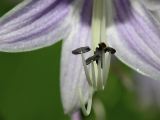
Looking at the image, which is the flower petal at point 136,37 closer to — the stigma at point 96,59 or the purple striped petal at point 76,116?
the stigma at point 96,59

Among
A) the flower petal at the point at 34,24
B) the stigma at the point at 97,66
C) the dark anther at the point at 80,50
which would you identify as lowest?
the stigma at the point at 97,66

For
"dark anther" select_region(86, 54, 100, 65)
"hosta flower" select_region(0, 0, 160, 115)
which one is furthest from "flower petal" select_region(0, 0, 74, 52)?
"dark anther" select_region(86, 54, 100, 65)

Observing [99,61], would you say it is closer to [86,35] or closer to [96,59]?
[96,59]

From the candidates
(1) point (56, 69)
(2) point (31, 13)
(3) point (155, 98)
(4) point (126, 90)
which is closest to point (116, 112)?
(4) point (126, 90)

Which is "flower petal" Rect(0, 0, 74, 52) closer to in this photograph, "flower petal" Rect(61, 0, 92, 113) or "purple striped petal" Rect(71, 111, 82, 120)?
"flower petal" Rect(61, 0, 92, 113)

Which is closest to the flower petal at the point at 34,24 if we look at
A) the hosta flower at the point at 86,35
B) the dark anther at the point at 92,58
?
the hosta flower at the point at 86,35

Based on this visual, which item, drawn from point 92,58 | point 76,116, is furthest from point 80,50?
point 76,116

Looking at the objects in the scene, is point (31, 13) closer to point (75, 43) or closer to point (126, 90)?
point (75, 43)
